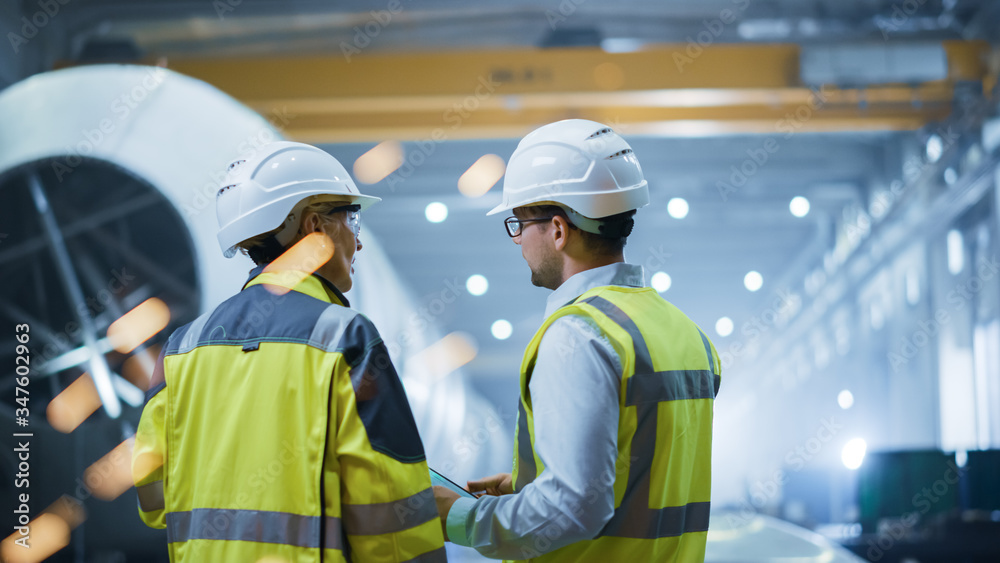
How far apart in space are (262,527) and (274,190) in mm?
745

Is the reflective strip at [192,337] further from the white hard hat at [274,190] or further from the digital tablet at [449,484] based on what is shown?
the digital tablet at [449,484]

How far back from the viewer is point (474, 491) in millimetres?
2076

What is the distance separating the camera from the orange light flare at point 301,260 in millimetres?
1687

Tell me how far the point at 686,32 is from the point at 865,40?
1432 millimetres

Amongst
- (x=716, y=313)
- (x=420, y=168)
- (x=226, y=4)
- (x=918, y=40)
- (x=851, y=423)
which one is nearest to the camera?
(x=226, y=4)

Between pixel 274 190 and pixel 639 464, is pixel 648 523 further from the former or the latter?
pixel 274 190

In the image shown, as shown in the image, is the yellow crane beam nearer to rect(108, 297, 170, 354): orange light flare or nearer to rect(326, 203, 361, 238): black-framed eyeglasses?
rect(108, 297, 170, 354): orange light flare

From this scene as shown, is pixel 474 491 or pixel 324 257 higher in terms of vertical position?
pixel 324 257

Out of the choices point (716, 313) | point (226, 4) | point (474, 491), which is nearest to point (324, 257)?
point (474, 491)

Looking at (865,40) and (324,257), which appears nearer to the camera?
(324,257)

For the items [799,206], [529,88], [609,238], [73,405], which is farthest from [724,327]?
[609,238]

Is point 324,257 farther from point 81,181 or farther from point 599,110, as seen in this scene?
point 599,110

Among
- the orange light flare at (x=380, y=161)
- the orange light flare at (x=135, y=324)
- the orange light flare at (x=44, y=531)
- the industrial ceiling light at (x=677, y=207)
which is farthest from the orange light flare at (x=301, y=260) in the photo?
the industrial ceiling light at (x=677, y=207)

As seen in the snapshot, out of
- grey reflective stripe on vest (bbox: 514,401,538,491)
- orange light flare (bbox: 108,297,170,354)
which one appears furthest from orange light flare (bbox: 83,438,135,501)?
grey reflective stripe on vest (bbox: 514,401,538,491)
